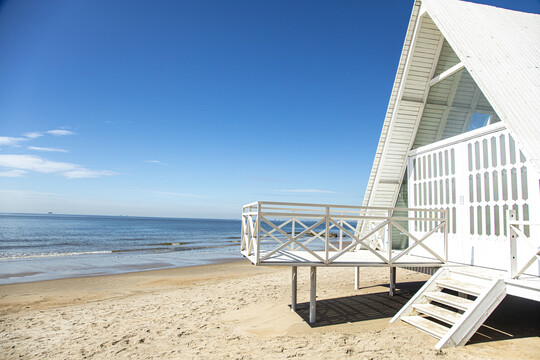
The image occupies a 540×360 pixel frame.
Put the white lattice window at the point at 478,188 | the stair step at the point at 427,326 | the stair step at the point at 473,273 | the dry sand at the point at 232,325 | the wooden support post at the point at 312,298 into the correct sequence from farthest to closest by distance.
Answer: the wooden support post at the point at 312,298 < the white lattice window at the point at 478,188 < the stair step at the point at 473,273 < the dry sand at the point at 232,325 < the stair step at the point at 427,326

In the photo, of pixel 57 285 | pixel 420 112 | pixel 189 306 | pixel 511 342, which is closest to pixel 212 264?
pixel 57 285

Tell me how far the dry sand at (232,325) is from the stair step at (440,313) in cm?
43

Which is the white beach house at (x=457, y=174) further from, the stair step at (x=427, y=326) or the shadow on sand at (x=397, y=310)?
the shadow on sand at (x=397, y=310)

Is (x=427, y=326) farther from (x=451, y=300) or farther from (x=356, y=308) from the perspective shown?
(x=356, y=308)

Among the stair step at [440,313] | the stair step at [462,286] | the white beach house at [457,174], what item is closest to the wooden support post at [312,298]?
the white beach house at [457,174]

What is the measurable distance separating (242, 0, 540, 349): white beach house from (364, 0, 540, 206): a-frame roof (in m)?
0.03

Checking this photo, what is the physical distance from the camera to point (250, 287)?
13438mm

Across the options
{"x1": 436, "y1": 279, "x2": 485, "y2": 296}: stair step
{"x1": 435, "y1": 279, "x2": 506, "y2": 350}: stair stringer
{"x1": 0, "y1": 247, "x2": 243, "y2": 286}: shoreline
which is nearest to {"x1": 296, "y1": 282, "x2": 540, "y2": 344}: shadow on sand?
{"x1": 435, "y1": 279, "x2": 506, "y2": 350}: stair stringer

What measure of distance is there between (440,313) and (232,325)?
445 cm

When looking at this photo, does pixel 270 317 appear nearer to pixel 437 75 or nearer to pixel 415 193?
pixel 415 193

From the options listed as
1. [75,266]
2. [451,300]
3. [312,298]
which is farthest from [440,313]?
[75,266]

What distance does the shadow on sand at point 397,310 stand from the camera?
6.66 m

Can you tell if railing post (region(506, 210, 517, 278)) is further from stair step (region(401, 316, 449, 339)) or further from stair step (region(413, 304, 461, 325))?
stair step (region(401, 316, 449, 339))

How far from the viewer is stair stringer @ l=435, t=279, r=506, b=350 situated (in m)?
5.80
